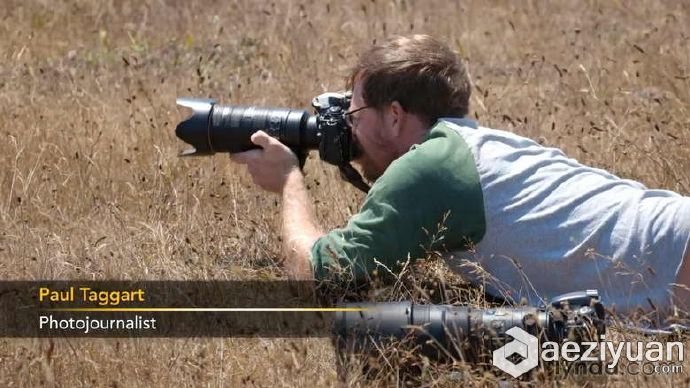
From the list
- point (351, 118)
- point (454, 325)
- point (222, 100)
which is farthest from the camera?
point (222, 100)

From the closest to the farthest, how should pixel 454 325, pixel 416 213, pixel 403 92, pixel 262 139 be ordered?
pixel 454 325 < pixel 416 213 < pixel 403 92 < pixel 262 139

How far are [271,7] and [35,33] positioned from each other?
1.51m

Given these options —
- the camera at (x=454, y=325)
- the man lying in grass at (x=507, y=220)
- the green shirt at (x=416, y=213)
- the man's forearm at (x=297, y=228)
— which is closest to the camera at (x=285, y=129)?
the man's forearm at (x=297, y=228)

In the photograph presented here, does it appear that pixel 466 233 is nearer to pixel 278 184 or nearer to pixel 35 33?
pixel 278 184

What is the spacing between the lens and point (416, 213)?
3.80 meters

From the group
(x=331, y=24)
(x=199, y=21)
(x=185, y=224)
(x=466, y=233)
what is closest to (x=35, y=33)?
(x=199, y=21)

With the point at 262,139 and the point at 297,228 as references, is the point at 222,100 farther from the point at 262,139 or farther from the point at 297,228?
the point at 297,228

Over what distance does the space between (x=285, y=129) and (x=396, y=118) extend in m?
0.43

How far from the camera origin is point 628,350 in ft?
12.2

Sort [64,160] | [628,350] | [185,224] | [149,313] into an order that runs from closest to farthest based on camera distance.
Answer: [628,350] < [149,313] < [185,224] < [64,160]

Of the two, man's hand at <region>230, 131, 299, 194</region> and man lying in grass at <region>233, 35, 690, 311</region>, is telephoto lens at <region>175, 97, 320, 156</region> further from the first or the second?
man lying in grass at <region>233, 35, 690, 311</region>
